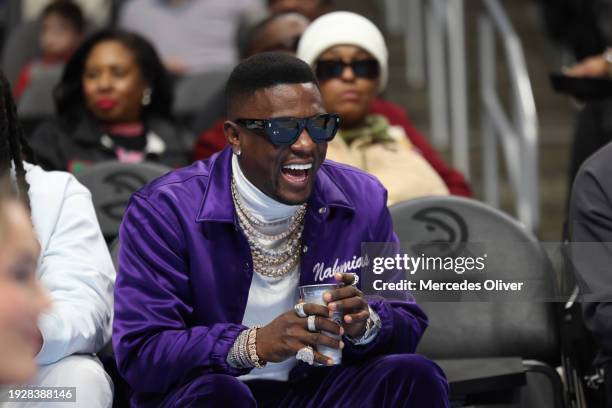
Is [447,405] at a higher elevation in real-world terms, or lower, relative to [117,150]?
lower

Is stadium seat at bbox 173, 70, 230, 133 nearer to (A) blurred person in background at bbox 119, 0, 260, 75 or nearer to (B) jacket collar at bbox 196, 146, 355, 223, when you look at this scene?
(A) blurred person in background at bbox 119, 0, 260, 75

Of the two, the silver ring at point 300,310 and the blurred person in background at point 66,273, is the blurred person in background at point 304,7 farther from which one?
the silver ring at point 300,310

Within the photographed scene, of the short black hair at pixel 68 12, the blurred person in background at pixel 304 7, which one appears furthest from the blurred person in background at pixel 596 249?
the short black hair at pixel 68 12

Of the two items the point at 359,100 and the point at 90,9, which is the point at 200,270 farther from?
the point at 90,9

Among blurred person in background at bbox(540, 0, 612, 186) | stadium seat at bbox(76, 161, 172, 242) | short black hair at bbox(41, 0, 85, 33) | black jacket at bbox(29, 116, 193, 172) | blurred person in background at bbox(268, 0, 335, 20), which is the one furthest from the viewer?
short black hair at bbox(41, 0, 85, 33)

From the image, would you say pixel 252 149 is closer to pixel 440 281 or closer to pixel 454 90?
pixel 440 281

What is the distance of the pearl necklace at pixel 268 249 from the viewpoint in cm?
331

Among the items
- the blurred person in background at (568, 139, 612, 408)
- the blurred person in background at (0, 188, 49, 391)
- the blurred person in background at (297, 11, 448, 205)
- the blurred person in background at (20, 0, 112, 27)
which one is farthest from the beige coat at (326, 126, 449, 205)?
the blurred person in background at (20, 0, 112, 27)

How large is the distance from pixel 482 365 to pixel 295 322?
2.91 feet

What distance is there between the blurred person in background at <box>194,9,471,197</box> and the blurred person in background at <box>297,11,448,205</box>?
12.3 inches

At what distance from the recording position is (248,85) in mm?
3260

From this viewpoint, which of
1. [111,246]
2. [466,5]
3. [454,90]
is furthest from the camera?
[466,5]

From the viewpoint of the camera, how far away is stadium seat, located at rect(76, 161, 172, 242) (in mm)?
4188

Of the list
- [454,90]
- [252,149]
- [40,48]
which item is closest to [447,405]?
[252,149]
